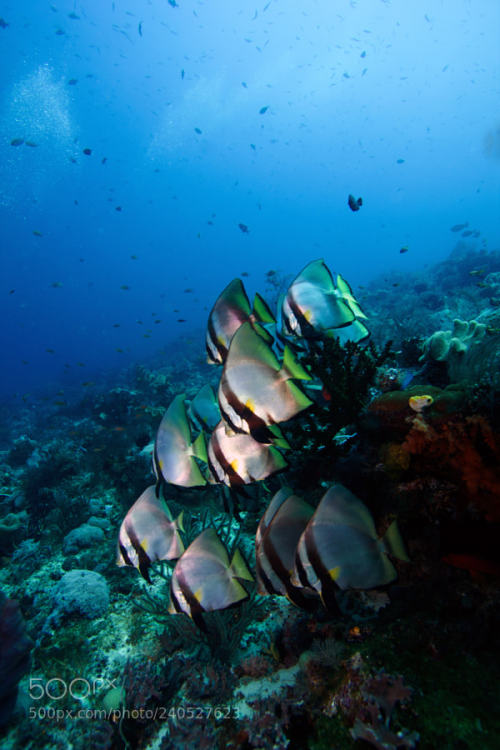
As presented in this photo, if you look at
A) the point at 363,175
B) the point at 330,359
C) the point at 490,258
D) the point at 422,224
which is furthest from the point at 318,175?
the point at 330,359

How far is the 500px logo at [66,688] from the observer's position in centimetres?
364

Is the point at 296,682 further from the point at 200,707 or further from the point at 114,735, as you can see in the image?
the point at 114,735

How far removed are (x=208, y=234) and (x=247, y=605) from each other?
594ft

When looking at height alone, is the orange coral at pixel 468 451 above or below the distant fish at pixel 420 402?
below

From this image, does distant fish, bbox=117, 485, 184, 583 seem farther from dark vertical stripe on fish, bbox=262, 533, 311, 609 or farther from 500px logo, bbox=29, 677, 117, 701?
500px logo, bbox=29, 677, 117, 701

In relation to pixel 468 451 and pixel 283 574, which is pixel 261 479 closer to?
pixel 283 574

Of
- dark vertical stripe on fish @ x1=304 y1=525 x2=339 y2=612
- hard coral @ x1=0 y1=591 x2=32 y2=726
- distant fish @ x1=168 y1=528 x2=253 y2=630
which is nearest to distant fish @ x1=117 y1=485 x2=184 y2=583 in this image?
distant fish @ x1=168 y1=528 x2=253 y2=630

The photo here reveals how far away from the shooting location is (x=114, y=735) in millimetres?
3014

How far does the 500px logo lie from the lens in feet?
11.9

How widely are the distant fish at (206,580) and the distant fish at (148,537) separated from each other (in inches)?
10.3

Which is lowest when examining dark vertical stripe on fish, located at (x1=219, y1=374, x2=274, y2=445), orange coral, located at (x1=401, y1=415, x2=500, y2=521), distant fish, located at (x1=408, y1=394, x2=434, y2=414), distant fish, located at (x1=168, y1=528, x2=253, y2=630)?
orange coral, located at (x1=401, y1=415, x2=500, y2=521)

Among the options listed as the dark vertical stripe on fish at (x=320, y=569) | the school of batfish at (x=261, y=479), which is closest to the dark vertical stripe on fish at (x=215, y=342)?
the school of batfish at (x=261, y=479)

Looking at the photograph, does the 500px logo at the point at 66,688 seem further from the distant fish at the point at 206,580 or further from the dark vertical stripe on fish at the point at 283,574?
the dark vertical stripe on fish at the point at 283,574

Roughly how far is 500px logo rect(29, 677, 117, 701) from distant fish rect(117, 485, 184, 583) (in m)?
2.39
